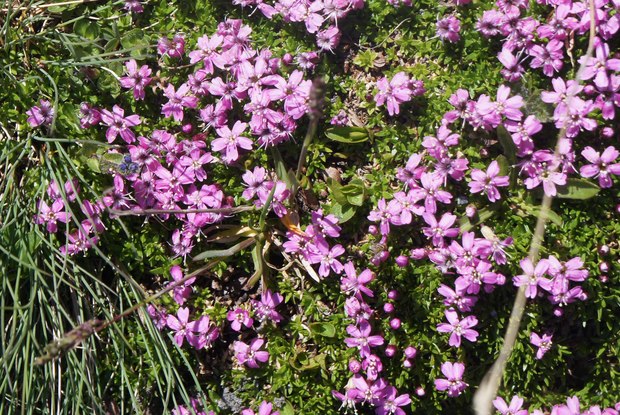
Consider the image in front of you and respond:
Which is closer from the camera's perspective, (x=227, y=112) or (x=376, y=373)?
(x=376, y=373)

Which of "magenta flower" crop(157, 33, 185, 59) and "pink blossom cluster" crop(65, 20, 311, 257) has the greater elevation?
"magenta flower" crop(157, 33, 185, 59)

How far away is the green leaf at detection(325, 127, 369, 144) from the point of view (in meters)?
3.38

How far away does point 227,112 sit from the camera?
3.44m

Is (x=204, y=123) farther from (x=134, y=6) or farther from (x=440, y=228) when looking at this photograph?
(x=440, y=228)

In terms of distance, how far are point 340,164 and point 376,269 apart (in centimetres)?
55

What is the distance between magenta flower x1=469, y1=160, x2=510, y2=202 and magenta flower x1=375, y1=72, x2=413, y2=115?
1.52 ft

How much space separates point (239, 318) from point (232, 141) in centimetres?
81

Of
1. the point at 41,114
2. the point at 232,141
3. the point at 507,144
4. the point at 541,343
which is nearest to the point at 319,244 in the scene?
the point at 232,141

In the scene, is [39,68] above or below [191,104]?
above

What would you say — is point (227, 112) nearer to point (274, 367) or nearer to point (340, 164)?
point (340, 164)

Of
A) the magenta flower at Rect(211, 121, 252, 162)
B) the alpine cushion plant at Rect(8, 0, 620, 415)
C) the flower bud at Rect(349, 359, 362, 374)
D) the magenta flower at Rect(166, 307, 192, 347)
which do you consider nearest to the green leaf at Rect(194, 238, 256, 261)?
the alpine cushion plant at Rect(8, 0, 620, 415)

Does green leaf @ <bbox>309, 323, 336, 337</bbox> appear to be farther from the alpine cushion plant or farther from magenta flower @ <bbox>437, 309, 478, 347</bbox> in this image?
magenta flower @ <bbox>437, 309, 478, 347</bbox>

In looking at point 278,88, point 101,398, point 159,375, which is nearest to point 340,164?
point 278,88

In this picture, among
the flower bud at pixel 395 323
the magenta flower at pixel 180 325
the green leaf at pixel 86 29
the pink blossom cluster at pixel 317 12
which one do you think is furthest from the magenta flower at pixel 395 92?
the green leaf at pixel 86 29
